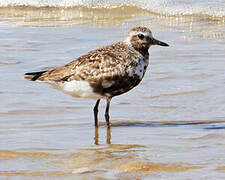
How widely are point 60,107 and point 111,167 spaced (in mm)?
2452

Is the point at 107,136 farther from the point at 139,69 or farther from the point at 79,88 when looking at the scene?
the point at 139,69

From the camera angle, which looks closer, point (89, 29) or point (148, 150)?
point (148, 150)

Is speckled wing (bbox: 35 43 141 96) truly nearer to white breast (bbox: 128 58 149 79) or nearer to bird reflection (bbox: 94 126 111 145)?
white breast (bbox: 128 58 149 79)

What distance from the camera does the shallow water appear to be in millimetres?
5602

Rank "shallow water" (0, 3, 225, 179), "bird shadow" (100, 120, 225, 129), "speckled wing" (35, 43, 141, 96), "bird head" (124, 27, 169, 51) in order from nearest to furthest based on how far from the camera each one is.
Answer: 1. "shallow water" (0, 3, 225, 179)
2. "speckled wing" (35, 43, 141, 96)
3. "bird shadow" (100, 120, 225, 129)
4. "bird head" (124, 27, 169, 51)

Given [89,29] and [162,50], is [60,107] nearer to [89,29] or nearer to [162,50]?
[162,50]

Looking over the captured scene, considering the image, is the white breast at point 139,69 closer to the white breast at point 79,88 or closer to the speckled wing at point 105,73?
the speckled wing at point 105,73

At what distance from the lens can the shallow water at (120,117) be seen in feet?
18.4

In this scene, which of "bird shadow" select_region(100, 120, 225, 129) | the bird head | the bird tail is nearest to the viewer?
"bird shadow" select_region(100, 120, 225, 129)

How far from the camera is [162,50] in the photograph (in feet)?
36.6

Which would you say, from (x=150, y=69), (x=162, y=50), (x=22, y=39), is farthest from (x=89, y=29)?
(x=150, y=69)

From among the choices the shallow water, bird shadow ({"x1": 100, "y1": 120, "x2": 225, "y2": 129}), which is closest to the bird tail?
the shallow water

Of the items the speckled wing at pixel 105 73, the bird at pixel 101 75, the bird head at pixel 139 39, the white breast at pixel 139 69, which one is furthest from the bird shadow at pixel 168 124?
the bird head at pixel 139 39

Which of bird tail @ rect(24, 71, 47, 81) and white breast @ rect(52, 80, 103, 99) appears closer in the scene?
white breast @ rect(52, 80, 103, 99)
